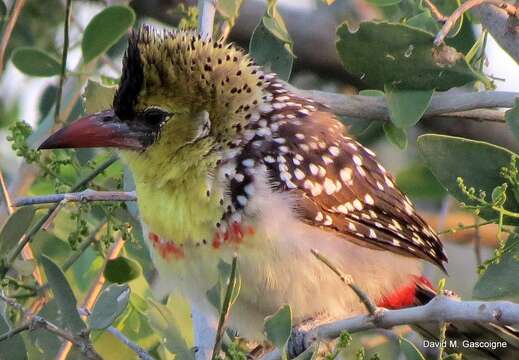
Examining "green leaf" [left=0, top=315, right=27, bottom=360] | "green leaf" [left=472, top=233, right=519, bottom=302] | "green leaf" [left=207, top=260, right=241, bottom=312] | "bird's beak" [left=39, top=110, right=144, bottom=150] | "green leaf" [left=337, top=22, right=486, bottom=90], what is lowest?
"green leaf" [left=0, top=315, right=27, bottom=360]

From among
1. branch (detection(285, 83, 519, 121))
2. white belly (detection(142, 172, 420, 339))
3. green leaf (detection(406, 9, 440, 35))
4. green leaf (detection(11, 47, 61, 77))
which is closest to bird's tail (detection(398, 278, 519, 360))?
white belly (detection(142, 172, 420, 339))

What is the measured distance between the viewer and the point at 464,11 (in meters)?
2.96

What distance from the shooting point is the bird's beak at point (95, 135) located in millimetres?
3230

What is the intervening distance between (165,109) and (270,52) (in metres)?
0.56

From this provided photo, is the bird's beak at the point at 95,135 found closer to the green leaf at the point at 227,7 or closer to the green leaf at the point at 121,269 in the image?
the green leaf at the point at 121,269

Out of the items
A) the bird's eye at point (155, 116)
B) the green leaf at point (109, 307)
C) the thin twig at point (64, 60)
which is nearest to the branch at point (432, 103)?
the bird's eye at point (155, 116)

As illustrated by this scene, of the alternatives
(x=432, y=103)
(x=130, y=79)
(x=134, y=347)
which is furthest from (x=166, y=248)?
(x=432, y=103)

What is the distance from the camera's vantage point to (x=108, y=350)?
128 inches

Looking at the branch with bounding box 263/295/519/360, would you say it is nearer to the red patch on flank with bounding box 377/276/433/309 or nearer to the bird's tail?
the red patch on flank with bounding box 377/276/433/309

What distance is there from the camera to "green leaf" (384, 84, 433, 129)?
10.4 feet

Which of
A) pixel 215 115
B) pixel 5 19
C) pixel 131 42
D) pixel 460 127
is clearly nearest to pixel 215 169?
pixel 215 115

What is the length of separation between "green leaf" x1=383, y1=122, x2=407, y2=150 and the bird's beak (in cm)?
80

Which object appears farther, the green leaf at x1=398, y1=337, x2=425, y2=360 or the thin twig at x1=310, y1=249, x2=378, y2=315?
the green leaf at x1=398, y1=337, x2=425, y2=360

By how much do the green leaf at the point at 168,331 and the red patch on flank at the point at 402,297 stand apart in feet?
2.76
